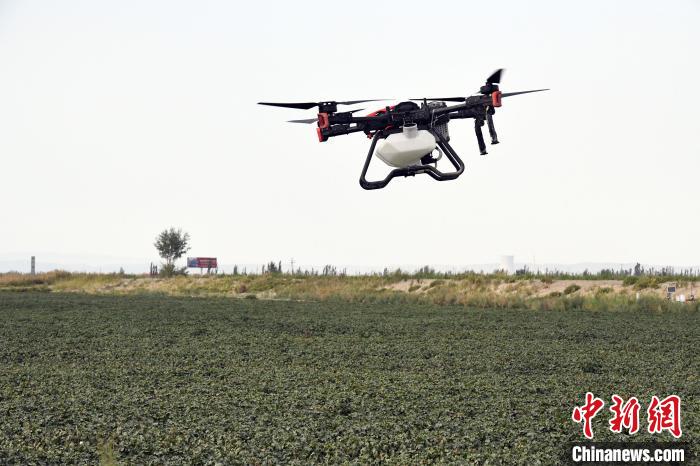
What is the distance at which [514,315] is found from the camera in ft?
127

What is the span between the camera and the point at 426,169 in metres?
8.04

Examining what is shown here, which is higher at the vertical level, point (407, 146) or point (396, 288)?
point (407, 146)

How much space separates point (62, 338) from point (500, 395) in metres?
18.1

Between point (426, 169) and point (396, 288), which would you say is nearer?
point (426, 169)

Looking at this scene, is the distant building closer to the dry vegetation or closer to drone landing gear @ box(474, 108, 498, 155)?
the dry vegetation

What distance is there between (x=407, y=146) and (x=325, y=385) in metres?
12.9

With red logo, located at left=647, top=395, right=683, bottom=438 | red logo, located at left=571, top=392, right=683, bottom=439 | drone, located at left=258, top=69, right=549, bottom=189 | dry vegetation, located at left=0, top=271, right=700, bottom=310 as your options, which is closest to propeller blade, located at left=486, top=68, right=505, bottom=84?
drone, located at left=258, top=69, right=549, bottom=189

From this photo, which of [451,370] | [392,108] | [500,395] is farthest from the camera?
[451,370]

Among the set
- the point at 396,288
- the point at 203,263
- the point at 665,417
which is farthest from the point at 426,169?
the point at 203,263

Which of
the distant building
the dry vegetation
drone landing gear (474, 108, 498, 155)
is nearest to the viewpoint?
drone landing gear (474, 108, 498, 155)

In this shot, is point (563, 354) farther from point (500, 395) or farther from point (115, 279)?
point (115, 279)

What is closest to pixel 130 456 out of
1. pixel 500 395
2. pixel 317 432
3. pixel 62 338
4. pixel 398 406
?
pixel 317 432

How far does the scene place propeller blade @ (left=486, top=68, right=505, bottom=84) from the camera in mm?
8078
